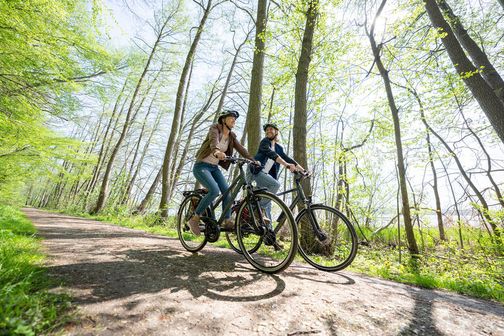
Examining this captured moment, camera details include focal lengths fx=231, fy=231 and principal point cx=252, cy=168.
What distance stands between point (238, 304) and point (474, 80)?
6.83m

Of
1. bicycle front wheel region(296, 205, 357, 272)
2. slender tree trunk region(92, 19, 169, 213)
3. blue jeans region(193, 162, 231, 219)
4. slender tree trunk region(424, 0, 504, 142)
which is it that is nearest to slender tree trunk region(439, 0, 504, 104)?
slender tree trunk region(424, 0, 504, 142)

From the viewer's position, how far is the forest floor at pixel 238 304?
1.49m

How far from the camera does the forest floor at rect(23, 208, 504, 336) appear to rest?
4.88 ft

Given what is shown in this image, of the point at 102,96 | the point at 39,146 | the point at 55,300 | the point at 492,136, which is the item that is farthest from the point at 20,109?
the point at 492,136

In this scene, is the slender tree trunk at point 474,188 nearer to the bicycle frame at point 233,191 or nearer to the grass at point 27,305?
the bicycle frame at point 233,191

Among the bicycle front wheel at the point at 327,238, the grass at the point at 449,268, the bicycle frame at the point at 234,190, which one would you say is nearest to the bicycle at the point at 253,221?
the bicycle frame at the point at 234,190

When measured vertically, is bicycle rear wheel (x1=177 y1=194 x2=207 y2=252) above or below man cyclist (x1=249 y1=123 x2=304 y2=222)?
below

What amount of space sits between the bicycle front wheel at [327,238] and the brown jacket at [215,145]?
1.36 m

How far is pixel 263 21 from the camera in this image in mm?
7004

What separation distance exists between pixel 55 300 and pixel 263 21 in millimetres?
7811

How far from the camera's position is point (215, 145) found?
327 cm

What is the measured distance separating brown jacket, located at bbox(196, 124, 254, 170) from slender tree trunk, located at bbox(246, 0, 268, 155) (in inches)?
89.8

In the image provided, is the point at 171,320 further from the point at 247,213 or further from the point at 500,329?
the point at 500,329

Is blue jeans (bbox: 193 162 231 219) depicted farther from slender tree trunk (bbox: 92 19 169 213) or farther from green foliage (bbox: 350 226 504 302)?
slender tree trunk (bbox: 92 19 169 213)
